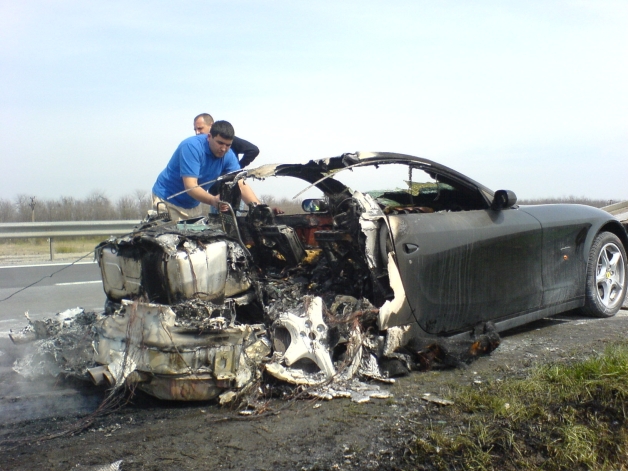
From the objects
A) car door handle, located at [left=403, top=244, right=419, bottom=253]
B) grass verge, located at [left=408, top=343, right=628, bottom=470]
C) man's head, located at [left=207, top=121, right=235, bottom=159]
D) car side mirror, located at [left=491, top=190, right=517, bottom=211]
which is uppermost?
man's head, located at [left=207, top=121, right=235, bottom=159]

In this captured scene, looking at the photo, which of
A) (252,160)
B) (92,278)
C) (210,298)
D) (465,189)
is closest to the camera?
(210,298)

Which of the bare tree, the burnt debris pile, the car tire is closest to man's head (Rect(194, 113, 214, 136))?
the burnt debris pile

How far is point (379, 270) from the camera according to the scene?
394cm

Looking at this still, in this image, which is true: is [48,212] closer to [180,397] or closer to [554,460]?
[180,397]

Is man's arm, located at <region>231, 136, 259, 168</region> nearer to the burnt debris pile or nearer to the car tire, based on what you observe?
the burnt debris pile

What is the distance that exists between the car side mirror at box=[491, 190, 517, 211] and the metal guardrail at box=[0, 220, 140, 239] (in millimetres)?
9741

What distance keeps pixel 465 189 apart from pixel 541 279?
0.94 metres

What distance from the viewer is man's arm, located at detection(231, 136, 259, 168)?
283 inches

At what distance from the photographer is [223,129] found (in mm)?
5453

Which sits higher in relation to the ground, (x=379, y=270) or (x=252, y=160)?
(x=252, y=160)

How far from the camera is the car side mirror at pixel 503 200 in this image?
4.69 metres

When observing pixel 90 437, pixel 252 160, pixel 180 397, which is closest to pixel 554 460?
pixel 180 397

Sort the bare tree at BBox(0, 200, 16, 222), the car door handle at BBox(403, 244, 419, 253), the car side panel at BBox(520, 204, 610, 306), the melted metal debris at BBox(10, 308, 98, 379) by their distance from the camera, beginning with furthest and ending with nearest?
the bare tree at BBox(0, 200, 16, 222) → the car side panel at BBox(520, 204, 610, 306) → the melted metal debris at BBox(10, 308, 98, 379) → the car door handle at BBox(403, 244, 419, 253)

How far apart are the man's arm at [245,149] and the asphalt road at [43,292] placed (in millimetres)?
2345
